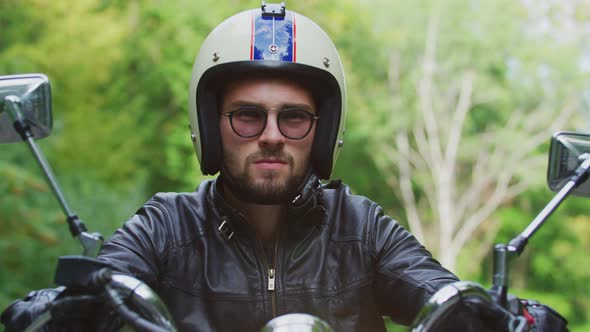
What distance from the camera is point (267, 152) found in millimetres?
2250

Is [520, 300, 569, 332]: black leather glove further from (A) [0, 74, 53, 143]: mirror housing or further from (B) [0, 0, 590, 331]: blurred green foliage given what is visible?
(B) [0, 0, 590, 331]: blurred green foliage

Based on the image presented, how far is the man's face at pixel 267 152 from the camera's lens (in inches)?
88.5

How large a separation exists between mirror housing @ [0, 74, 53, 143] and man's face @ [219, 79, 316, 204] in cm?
63

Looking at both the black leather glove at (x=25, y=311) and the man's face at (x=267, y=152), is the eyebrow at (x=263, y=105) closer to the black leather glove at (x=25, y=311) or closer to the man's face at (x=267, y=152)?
the man's face at (x=267, y=152)

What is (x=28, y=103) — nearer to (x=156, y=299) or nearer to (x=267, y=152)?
(x=156, y=299)

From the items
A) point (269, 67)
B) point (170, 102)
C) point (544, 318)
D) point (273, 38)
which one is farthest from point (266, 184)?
point (170, 102)

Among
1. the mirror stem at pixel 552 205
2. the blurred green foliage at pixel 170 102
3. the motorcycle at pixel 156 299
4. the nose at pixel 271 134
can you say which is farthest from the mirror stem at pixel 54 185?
the blurred green foliage at pixel 170 102

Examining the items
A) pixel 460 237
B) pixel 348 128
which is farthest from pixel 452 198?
pixel 348 128

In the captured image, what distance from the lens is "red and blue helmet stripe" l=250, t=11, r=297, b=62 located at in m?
2.34

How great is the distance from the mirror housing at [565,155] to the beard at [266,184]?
2.39 ft

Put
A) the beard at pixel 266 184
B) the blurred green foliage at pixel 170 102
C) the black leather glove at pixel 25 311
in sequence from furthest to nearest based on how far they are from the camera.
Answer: the blurred green foliage at pixel 170 102 < the beard at pixel 266 184 < the black leather glove at pixel 25 311

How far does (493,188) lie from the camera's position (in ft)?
66.9

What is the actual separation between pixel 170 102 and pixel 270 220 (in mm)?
14568

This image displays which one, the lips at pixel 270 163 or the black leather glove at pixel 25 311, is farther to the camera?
the lips at pixel 270 163
